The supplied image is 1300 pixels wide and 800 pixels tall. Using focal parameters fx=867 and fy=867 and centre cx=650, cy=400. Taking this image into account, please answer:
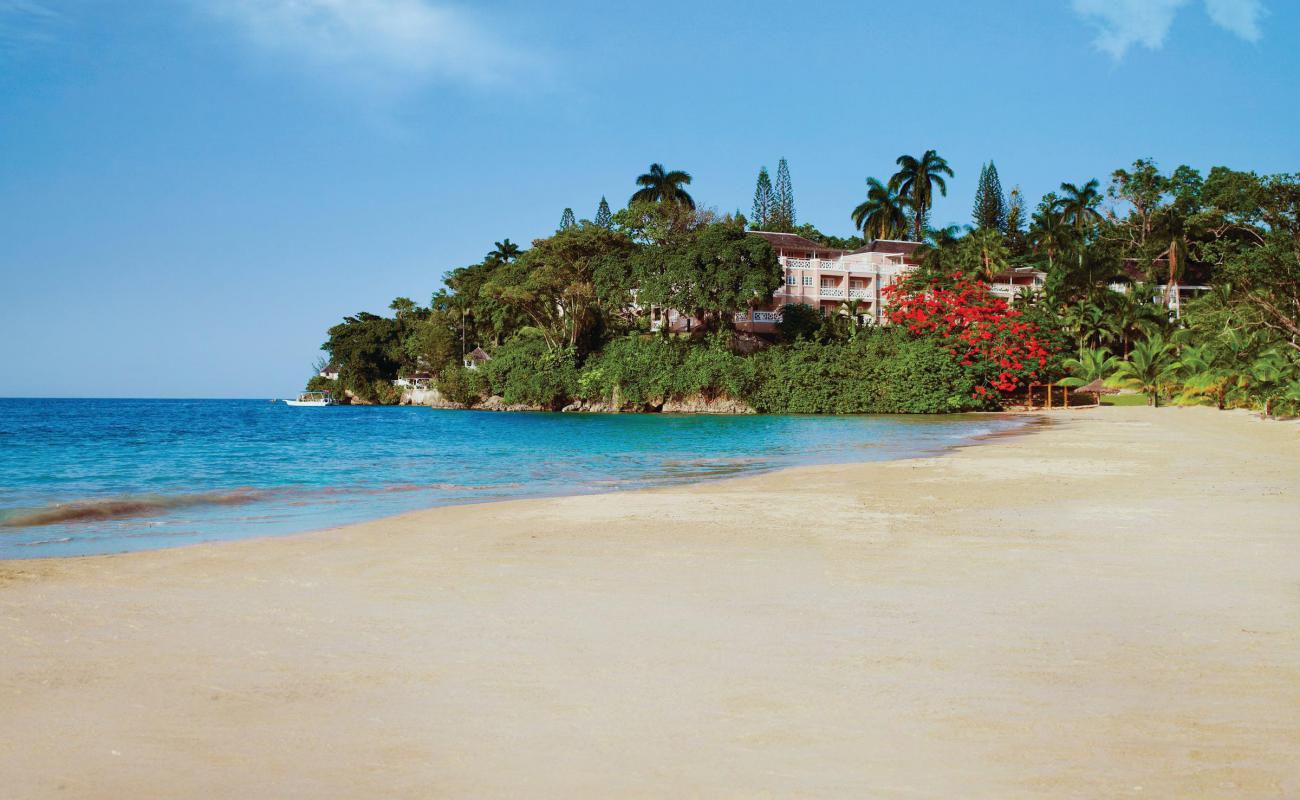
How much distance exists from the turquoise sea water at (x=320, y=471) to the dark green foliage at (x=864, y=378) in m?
11.9

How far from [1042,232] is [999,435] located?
37397mm

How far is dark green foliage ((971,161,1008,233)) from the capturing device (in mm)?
80250

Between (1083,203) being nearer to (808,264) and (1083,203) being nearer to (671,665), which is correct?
(808,264)

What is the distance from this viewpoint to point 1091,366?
46.1 metres

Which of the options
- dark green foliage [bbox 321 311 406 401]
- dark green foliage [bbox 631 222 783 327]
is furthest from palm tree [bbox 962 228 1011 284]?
dark green foliage [bbox 321 311 406 401]

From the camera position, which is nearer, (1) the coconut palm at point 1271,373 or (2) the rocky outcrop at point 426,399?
(1) the coconut palm at point 1271,373

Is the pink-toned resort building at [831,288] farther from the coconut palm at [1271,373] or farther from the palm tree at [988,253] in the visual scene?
the coconut palm at [1271,373]

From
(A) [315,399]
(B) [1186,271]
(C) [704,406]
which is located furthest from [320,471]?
(A) [315,399]

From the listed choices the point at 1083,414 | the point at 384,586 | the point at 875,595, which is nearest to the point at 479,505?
the point at 384,586

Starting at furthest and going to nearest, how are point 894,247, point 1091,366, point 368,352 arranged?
point 368,352, point 894,247, point 1091,366

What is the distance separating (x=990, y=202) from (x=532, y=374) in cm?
4737

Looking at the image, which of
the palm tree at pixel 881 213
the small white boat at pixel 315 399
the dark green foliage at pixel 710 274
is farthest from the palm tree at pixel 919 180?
the small white boat at pixel 315 399

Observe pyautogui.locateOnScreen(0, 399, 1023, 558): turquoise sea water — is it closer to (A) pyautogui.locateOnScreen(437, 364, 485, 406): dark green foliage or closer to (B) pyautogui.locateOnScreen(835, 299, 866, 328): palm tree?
(B) pyautogui.locateOnScreen(835, 299, 866, 328): palm tree

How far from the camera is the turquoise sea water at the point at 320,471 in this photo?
10641mm
